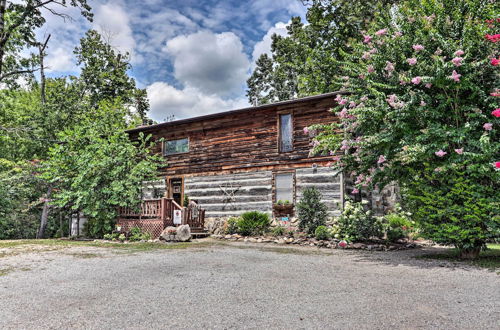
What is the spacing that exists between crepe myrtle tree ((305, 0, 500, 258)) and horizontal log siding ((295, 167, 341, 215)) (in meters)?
5.49

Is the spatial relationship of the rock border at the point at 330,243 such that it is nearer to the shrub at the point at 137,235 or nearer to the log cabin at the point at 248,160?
the log cabin at the point at 248,160

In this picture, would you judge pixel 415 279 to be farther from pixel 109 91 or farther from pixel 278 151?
pixel 109 91

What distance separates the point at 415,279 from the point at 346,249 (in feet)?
17.8

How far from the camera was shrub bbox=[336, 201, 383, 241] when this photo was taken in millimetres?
12688

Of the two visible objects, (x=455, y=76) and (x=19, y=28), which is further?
(x=19, y=28)

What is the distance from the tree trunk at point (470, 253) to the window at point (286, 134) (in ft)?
30.1

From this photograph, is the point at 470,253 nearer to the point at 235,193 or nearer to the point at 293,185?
the point at 293,185

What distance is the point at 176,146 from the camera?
821 inches

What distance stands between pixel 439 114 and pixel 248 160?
1070 centimetres

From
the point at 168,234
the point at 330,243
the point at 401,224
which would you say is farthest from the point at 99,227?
the point at 401,224

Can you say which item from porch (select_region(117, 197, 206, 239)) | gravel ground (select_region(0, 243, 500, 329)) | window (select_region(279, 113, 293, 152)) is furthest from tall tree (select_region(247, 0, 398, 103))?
gravel ground (select_region(0, 243, 500, 329))

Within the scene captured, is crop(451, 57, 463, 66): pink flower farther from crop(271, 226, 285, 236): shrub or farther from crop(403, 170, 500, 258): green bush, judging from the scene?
crop(271, 226, 285, 236): shrub

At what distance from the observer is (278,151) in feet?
56.6

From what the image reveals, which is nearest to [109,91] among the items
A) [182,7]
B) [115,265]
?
[182,7]
